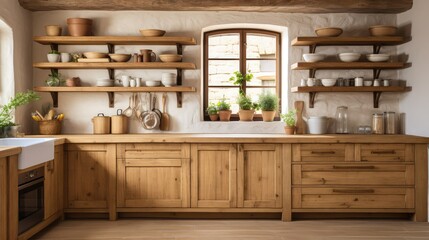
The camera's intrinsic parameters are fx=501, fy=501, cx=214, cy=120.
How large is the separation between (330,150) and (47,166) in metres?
2.63

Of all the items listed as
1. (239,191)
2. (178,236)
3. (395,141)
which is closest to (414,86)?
(395,141)

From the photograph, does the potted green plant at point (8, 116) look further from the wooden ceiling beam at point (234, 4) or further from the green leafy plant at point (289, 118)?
the green leafy plant at point (289, 118)

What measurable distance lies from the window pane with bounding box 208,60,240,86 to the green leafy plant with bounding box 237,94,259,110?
0.28 metres

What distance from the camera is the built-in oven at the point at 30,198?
12.7ft

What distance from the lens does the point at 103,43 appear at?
5.38 m

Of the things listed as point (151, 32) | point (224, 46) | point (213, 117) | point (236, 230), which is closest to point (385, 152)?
point (236, 230)

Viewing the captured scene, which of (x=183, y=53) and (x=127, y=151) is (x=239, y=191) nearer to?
(x=127, y=151)

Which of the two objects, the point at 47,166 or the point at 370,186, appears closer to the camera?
the point at 47,166

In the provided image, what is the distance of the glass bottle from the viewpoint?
17.9 feet

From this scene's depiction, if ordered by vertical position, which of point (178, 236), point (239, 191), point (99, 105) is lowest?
point (178, 236)

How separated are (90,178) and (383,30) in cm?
336

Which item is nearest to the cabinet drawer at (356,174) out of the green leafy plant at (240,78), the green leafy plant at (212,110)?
the green leafy plant at (212,110)

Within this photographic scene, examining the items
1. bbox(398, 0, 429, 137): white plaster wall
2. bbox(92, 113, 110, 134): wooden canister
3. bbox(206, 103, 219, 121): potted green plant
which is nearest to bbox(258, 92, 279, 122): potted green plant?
bbox(206, 103, 219, 121): potted green plant

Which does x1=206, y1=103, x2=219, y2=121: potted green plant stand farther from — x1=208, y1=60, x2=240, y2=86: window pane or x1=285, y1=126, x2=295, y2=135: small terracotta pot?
x1=285, y1=126, x2=295, y2=135: small terracotta pot
